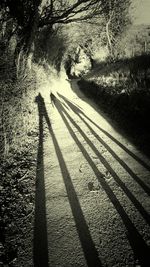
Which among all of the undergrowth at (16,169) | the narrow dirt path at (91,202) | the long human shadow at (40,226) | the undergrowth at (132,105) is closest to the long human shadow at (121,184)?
the narrow dirt path at (91,202)

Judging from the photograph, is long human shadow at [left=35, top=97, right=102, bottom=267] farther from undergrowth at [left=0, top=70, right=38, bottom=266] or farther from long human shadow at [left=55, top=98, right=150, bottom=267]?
undergrowth at [left=0, top=70, right=38, bottom=266]

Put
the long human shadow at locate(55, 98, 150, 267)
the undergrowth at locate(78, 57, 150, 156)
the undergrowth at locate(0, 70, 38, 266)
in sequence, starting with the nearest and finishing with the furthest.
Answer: the long human shadow at locate(55, 98, 150, 267), the undergrowth at locate(0, 70, 38, 266), the undergrowth at locate(78, 57, 150, 156)

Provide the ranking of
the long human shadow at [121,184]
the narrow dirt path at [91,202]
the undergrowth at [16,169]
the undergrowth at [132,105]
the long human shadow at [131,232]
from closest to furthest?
the long human shadow at [131,232], the narrow dirt path at [91,202], the undergrowth at [16,169], the long human shadow at [121,184], the undergrowth at [132,105]

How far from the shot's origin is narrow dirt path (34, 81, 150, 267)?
3889 mm

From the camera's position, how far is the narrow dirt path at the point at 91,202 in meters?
3.89

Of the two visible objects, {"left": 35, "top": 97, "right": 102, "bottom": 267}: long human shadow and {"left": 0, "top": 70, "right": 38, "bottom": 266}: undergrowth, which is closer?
{"left": 35, "top": 97, "right": 102, "bottom": 267}: long human shadow

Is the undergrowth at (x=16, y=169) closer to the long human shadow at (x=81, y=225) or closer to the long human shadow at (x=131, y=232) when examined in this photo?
the long human shadow at (x=81, y=225)

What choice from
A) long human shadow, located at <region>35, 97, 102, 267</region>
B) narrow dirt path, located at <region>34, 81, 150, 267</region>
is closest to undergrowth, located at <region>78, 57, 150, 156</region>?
narrow dirt path, located at <region>34, 81, 150, 267</region>

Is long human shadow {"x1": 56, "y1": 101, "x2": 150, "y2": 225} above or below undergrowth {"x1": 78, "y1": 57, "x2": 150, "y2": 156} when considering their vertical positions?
below

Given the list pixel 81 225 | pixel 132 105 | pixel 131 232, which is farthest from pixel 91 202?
pixel 132 105

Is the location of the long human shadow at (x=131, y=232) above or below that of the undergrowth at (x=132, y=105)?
below

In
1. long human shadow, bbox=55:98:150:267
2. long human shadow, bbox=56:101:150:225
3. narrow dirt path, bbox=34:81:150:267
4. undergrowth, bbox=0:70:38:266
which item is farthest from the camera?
long human shadow, bbox=56:101:150:225

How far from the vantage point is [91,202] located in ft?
16.7

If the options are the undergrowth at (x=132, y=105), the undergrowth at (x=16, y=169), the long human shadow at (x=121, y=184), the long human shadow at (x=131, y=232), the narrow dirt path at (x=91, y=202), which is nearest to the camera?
the long human shadow at (x=131, y=232)
